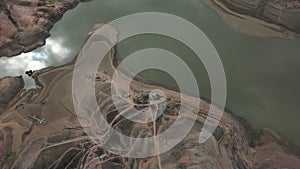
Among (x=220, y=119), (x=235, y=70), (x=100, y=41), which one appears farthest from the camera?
(x=100, y=41)

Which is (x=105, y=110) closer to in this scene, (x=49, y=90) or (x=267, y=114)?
(x=49, y=90)

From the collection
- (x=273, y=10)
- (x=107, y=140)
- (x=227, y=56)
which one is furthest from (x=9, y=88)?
(x=273, y=10)

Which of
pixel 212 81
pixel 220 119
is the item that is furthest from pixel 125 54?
pixel 220 119

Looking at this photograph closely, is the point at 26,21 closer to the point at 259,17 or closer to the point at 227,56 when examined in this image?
the point at 227,56

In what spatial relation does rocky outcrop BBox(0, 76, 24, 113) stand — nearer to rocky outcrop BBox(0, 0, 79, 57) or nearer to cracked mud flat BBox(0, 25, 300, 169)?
cracked mud flat BBox(0, 25, 300, 169)

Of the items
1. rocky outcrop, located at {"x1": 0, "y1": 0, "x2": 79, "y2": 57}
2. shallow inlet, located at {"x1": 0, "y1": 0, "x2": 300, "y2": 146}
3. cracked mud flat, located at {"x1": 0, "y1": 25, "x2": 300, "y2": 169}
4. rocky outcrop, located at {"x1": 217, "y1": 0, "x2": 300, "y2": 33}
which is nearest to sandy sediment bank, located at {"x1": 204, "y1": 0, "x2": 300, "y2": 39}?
rocky outcrop, located at {"x1": 217, "y1": 0, "x2": 300, "y2": 33}

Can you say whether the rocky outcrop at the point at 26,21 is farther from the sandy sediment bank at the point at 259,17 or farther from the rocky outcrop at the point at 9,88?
the sandy sediment bank at the point at 259,17
